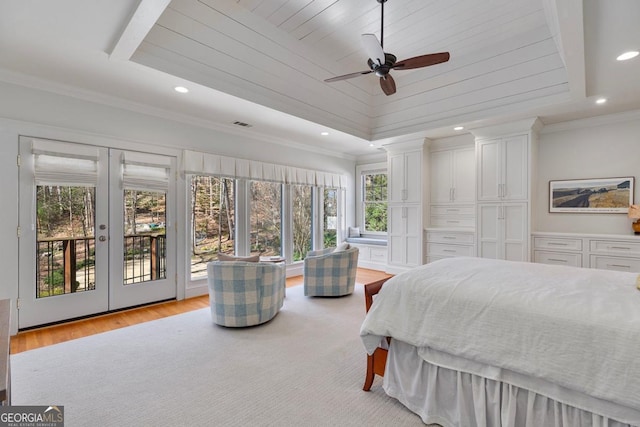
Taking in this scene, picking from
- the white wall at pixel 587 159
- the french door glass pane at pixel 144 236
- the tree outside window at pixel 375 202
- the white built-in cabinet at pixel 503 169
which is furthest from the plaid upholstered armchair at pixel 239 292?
the white wall at pixel 587 159

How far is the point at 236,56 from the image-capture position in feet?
10.8

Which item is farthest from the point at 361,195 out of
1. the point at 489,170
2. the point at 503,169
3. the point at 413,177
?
the point at 503,169

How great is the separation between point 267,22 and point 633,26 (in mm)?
Answer: 3213

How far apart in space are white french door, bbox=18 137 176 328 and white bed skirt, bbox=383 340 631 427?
11.2 ft

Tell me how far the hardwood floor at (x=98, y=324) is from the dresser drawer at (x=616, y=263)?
509 cm

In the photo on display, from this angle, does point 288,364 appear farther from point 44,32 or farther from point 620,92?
point 620,92

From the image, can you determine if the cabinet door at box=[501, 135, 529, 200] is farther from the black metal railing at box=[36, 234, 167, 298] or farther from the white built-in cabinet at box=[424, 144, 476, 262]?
the black metal railing at box=[36, 234, 167, 298]

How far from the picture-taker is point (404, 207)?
5.55m

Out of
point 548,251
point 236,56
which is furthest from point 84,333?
point 548,251

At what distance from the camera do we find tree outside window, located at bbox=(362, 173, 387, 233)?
6641mm

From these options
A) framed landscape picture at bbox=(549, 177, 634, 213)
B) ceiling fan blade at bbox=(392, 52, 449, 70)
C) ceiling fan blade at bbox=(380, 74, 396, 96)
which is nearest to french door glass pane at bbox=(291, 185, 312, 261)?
ceiling fan blade at bbox=(380, 74, 396, 96)

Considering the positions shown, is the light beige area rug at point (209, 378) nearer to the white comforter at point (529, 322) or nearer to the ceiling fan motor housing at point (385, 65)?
the white comforter at point (529, 322)

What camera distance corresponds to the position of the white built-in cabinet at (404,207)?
17.6 feet

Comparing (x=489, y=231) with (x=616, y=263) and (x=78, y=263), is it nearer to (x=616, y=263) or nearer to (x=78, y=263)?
(x=616, y=263)
